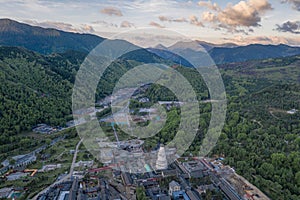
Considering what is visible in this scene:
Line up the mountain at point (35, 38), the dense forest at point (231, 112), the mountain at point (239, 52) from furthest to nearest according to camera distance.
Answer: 1. the mountain at point (239, 52)
2. the mountain at point (35, 38)
3. the dense forest at point (231, 112)

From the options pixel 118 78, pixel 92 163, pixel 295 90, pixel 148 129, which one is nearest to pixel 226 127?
pixel 148 129

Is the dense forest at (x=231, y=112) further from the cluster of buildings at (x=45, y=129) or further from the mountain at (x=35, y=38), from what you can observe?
the mountain at (x=35, y=38)

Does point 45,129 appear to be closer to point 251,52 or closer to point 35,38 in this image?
point 35,38

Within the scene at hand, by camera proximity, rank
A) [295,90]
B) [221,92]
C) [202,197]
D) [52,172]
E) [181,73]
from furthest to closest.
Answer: [181,73] → [221,92] → [295,90] → [52,172] → [202,197]

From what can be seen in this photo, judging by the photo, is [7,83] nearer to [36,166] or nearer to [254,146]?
[36,166]

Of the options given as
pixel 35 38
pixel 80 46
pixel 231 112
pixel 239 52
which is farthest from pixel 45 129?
pixel 239 52

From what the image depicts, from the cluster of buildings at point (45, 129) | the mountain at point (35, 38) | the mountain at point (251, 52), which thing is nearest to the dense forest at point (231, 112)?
the cluster of buildings at point (45, 129)
